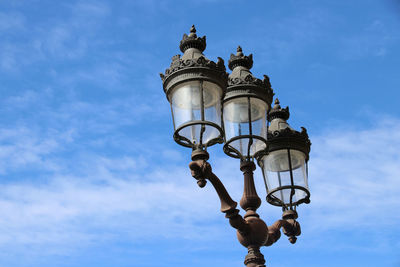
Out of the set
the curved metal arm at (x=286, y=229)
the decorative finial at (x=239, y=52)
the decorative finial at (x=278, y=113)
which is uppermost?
the decorative finial at (x=239, y=52)

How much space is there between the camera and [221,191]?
6.76 m

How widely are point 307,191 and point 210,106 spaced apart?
228 cm

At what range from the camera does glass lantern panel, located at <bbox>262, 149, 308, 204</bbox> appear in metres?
8.26

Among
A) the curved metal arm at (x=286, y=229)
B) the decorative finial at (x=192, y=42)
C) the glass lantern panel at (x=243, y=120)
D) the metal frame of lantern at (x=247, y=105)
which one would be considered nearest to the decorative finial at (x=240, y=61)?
the metal frame of lantern at (x=247, y=105)

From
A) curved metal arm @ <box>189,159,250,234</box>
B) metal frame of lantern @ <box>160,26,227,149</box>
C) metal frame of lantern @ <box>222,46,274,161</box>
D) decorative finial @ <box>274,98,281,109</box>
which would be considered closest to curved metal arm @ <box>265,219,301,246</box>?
curved metal arm @ <box>189,159,250,234</box>

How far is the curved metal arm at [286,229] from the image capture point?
8.03 m

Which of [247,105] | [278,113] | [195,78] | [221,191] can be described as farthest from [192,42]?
[278,113]

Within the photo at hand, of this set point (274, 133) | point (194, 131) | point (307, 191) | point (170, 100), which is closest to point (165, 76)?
point (170, 100)

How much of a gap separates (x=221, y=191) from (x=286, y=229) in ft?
6.52

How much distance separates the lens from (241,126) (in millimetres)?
7656

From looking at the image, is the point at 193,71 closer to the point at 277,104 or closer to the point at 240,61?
the point at 240,61

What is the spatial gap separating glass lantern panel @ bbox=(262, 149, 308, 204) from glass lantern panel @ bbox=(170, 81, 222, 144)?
177 centimetres

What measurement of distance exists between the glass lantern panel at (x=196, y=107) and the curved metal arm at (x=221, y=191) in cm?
38

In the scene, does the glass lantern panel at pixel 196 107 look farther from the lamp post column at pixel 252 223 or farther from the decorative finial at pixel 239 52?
the decorative finial at pixel 239 52
